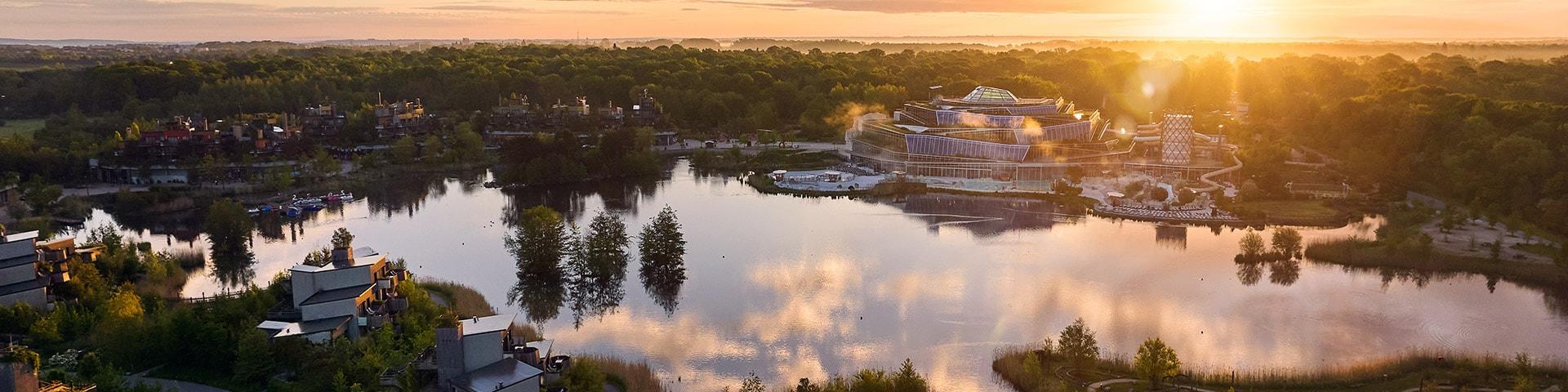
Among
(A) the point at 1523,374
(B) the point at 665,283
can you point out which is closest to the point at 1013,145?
(B) the point at 665,283

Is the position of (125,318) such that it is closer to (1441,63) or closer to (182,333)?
(182,333)

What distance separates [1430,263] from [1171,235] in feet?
13.4

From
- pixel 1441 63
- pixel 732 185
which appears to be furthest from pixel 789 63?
pixel 1441 63

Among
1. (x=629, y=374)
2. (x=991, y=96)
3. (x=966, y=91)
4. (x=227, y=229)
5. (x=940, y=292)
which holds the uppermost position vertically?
(x=991, y=96)

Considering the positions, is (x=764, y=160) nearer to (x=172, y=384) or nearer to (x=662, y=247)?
(x=662, y=247)

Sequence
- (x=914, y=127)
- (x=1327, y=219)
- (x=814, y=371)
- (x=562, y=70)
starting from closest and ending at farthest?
(x=814, y=371)
(x=1327, y=219)
(x=914, y=127)
(x=562, y=70)

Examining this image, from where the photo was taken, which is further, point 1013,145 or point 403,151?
point 403,151

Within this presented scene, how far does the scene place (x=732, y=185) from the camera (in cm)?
2564

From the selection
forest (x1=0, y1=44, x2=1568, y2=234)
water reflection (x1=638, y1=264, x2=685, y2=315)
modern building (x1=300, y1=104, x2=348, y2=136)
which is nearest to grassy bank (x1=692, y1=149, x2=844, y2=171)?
forest (x1=0, y1=44, x2=1568, y2=234)

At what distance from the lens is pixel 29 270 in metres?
13.5

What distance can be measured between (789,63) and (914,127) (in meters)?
16.8

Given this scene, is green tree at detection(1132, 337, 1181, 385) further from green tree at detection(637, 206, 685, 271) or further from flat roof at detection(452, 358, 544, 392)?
green tree at detection(637, 206, 685, 271)

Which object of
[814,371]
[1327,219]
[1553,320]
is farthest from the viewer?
[1327,219]

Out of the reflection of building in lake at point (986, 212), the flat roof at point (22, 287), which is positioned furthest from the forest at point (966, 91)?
the flat roof at point (22, 287)
